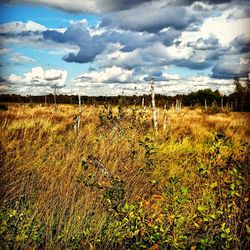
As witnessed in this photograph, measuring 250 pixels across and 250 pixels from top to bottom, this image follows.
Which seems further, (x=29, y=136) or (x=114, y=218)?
(x=29, y=136)

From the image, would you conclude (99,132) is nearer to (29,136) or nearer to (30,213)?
(29,136)

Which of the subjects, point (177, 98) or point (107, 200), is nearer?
point (107, 200)

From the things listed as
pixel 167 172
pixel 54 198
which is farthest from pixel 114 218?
pixel 167 172

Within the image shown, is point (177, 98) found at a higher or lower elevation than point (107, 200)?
higher

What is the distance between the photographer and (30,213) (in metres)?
3.03

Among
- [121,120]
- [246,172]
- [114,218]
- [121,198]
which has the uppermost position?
[121,120]

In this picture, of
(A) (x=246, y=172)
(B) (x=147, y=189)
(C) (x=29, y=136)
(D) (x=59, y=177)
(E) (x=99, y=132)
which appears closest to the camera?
(A) (x=246, y=172)

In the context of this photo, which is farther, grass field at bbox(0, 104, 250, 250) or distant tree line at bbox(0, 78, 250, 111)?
distant tree line at bbox(0, 78, 250, 111)

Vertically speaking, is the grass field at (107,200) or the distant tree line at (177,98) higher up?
the distant tree line at (177,98)

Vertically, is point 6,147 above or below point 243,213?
above

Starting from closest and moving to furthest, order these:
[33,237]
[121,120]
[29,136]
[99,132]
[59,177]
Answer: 1. [33,237]
2. [59,177]
3. [29,136]
4. [99,132]
5. [121,120]

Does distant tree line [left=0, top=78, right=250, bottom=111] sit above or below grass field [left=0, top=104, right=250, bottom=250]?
above

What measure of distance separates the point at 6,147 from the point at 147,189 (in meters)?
1.92

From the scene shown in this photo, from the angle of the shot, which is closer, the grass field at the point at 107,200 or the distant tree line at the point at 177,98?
the grass field at the point at 107,200
